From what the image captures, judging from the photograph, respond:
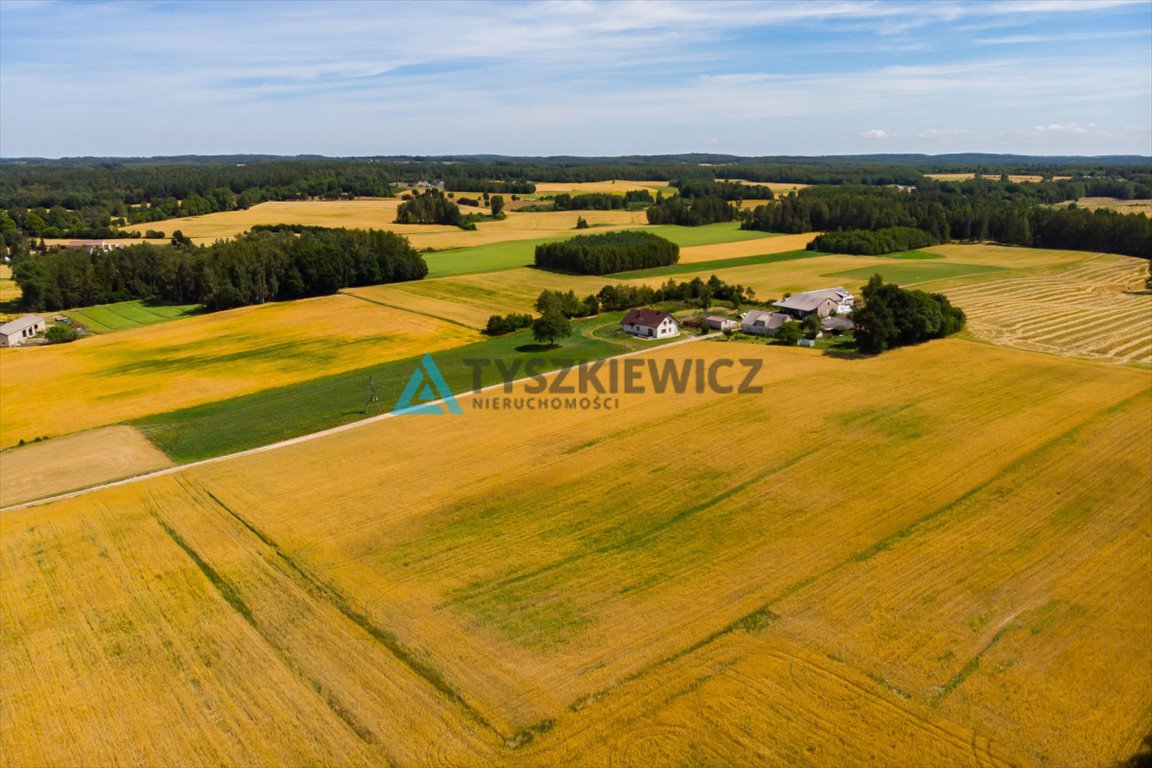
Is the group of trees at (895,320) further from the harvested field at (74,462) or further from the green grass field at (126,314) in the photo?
the green grass field at (126,314)

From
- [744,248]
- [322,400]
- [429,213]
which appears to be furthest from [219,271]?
[744,248]

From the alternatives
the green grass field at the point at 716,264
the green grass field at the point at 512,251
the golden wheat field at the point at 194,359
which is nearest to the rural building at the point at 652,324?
the golden wheat field at the point at 194,359

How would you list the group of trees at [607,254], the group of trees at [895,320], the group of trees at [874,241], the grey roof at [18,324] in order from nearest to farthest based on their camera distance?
1. the group of trees at [895,320]
2. the grey roof at [18,324]
3. the group of trees at [607,254]
4. the group of trees at [874,241]

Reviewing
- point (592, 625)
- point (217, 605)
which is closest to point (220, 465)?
point (217, 605)

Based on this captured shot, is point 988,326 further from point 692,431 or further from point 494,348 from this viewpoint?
point 494,348

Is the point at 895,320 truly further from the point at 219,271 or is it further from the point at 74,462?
the point at 219,271
